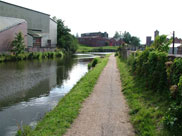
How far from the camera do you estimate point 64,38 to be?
232 ft

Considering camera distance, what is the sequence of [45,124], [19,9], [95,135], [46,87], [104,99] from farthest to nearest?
[19,9] < [46,87] < [104,99] < [45,124] < [95,135]

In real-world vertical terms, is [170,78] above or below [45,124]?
above

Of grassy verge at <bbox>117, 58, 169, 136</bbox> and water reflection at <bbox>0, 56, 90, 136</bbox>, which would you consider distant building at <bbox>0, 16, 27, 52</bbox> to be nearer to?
water reflection at <bbox>0, 56, 90, 136</bbox>

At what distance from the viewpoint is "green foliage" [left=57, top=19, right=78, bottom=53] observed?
6969 centimetres

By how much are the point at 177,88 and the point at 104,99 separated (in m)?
3.70

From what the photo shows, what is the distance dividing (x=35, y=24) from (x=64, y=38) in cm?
1452

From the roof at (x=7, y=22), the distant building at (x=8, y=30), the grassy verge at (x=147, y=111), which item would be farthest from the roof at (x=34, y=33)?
the grassy verge at (x=147, y=111)

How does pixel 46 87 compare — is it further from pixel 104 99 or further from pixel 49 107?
pixel 104 99

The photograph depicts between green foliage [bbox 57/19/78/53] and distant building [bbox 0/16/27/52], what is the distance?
2304 cm

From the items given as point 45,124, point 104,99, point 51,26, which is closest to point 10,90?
point 104,99

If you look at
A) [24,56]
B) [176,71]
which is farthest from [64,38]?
[176,71]

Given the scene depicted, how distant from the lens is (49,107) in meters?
9.84

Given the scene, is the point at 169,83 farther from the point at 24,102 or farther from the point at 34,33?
the point at 34,33

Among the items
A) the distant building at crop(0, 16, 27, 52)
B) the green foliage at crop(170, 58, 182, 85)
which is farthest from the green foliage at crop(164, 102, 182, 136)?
the distant building at crop(0, 16, 27, 52)
